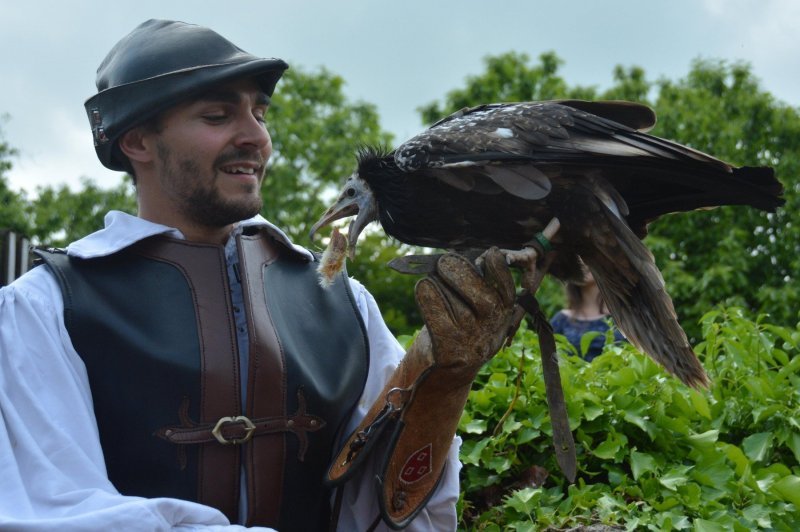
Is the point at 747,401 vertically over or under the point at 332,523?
over

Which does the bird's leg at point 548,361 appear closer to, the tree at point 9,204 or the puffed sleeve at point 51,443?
the puffed sleeve at point 51,443

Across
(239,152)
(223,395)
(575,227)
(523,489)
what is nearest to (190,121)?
(239,152)

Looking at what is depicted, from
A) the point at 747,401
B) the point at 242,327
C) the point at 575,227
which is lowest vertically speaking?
the point at 747,401

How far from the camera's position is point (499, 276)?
2.44 meters

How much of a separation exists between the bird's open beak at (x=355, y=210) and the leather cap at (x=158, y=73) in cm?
58

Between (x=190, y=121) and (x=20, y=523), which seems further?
(x=190, y=121)

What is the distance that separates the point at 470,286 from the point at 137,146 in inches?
39.0

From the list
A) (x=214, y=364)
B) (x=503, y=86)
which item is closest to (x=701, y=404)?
(x=214, y=364)

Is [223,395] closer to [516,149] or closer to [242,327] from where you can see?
[242,327]

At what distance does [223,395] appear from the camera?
7.77 feet

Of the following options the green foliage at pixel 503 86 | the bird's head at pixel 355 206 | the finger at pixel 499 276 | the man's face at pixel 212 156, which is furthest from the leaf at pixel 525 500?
the green foliage at pixel 503 86

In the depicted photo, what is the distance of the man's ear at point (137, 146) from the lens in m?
2.58

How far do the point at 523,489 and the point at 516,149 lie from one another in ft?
3.28

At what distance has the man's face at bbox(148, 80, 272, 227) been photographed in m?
2.50
